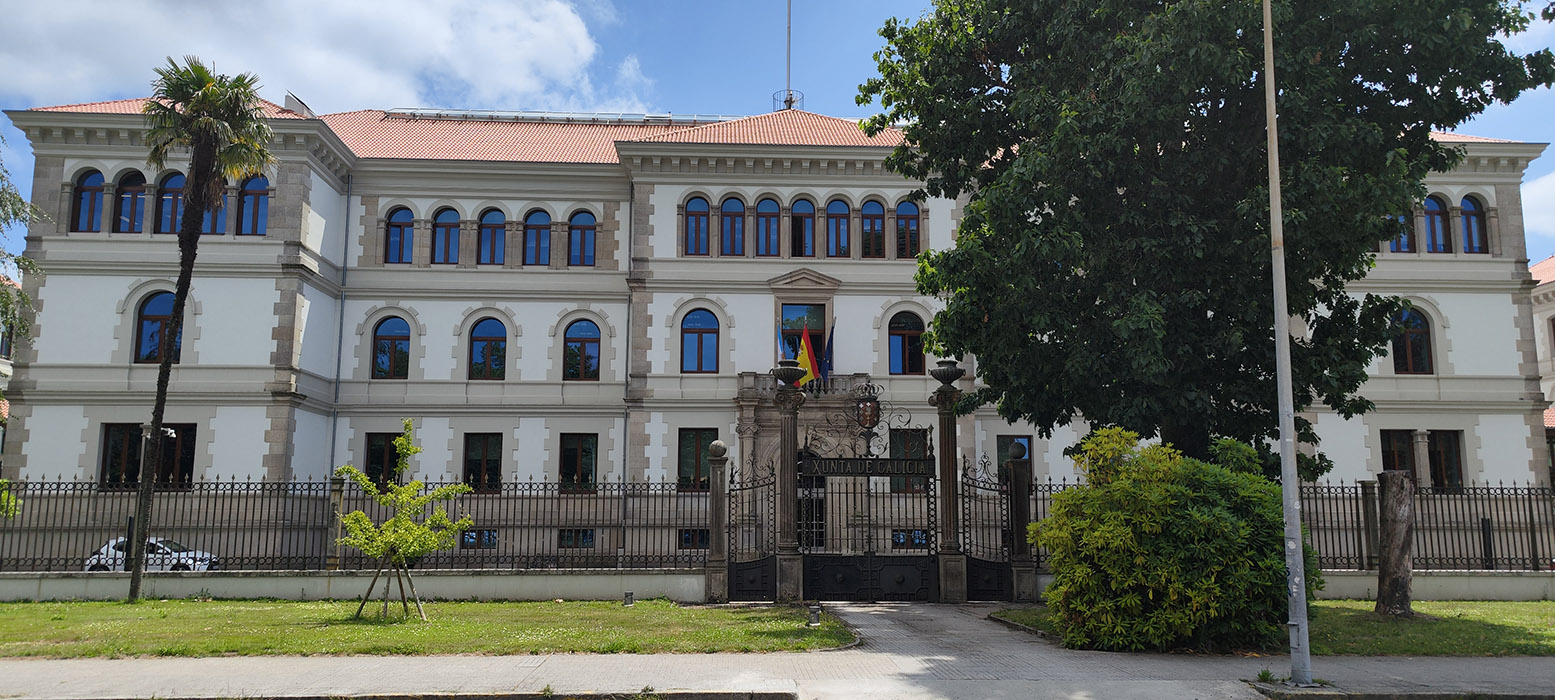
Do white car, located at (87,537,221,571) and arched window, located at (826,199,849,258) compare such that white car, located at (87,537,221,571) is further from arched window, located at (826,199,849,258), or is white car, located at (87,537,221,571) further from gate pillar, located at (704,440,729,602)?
arched window, located at (826,199,849,258)

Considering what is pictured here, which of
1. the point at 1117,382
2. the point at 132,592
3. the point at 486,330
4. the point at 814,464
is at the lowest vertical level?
the point at 132,592

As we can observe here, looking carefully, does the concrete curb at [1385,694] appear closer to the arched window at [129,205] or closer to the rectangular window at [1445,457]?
the rectangular window at [1445,457]

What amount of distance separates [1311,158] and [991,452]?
650 inches

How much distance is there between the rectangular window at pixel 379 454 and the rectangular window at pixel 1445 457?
32216mm

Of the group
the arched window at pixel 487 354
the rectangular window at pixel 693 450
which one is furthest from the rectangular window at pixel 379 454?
the rectangular window at pixel 693 450

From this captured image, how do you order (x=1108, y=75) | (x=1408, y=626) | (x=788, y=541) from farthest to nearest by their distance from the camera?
(x=788, y=541), (x=1108, y=75), (x=1408, y=626)

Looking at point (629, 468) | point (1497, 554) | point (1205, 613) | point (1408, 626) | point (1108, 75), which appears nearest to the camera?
point (1205, 613)

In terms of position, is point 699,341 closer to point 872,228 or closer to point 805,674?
point 872,228

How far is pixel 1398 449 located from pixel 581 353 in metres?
26.0

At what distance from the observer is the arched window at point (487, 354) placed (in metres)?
31.8

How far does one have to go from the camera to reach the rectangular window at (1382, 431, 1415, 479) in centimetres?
3089

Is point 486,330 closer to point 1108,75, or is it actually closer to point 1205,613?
point 1108,75

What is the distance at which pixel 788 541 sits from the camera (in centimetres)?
1852

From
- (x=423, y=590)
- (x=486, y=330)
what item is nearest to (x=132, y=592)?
(x=423, y=590)
